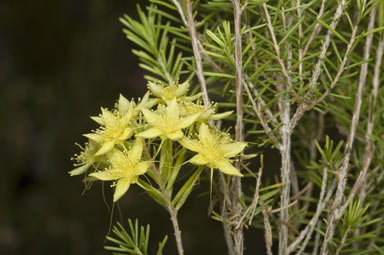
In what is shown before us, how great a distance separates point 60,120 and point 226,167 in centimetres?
182

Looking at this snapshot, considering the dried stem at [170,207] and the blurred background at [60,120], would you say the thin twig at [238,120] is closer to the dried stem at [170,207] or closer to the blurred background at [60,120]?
the dried stem at [170,207]

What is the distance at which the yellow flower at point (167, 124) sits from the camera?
2.15 feet

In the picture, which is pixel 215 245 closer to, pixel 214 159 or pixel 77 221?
pixel 77 221

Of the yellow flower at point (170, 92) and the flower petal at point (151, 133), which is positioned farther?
the yellow flower at point (170, 92)

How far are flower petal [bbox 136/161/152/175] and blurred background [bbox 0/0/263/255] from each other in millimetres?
1467

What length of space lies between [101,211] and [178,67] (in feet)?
4.65

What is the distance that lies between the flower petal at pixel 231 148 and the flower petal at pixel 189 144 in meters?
0.03

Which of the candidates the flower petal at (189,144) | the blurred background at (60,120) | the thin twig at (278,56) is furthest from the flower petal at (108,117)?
the blurred background at (60,120)

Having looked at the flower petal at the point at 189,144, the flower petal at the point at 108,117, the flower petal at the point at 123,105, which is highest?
the flower petal at the point at 123,105

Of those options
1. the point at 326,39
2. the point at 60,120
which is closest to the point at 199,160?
the point at 326,39

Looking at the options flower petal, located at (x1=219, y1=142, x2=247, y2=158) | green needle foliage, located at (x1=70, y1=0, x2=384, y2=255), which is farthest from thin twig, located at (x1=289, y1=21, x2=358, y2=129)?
flower petal, located at (x1=219, y1=142, x2=247, y2=158)

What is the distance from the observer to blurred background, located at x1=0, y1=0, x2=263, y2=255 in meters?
2.19

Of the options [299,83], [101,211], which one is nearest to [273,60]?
[299,83]

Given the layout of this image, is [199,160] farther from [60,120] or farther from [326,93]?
[60,120]
